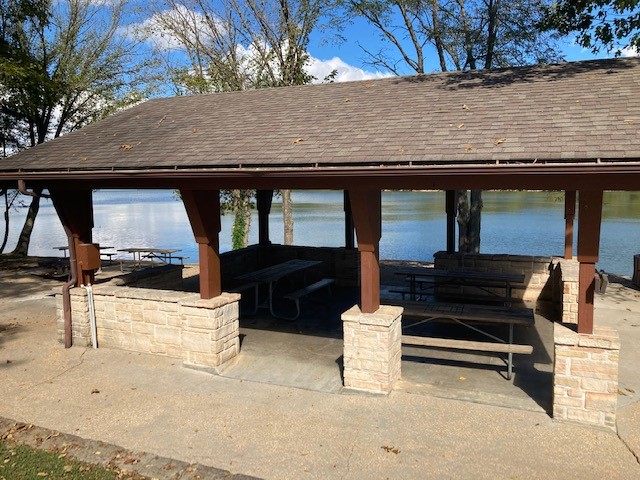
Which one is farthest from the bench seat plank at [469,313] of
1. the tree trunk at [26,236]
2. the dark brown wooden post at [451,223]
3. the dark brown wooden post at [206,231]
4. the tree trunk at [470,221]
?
the tree trunk at [26,236]

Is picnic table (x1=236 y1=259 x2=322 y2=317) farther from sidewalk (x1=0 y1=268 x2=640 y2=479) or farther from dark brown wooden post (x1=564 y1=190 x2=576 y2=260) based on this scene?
dark brown wooden post (x1=564 y1=190 x2=576 y2=260)

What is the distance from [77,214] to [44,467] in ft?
13.1

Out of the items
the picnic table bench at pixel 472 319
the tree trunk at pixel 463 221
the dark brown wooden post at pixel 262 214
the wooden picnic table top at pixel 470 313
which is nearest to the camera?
the picnic table bench at pixel 472 319

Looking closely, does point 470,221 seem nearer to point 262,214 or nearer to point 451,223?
point 451,223

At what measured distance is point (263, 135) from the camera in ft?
20.7

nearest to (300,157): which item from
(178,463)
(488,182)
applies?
(488,182)

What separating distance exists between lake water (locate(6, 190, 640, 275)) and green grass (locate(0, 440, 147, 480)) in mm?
17310

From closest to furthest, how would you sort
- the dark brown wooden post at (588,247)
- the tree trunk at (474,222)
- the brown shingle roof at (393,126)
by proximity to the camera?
the dark brown wooden post at (588,247), the brown shingle roof at (393,126), the tree trunk at (474,222)

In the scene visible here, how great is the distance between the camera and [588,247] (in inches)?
183

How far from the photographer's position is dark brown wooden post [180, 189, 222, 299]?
20.2ft

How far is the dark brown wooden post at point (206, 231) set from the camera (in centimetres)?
615

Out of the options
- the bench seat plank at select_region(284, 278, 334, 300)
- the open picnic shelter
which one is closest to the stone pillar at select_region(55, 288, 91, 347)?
the open picnic shelter

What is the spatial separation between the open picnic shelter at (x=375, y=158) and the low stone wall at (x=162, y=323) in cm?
3

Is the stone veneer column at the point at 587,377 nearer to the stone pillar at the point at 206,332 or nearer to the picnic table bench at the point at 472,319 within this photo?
the picnic table bench at the point at 472,319
